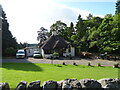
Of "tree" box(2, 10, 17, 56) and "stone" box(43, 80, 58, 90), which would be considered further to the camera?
"tree" box(2, 10, 17, 56)

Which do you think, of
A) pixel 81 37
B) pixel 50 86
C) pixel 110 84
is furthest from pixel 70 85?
pixel 81 37

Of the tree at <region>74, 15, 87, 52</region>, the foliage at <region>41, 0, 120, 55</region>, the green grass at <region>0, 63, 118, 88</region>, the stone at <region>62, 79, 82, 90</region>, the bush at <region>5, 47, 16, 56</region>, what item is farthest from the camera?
the tree at <region>74, 15, 87, 52</region>

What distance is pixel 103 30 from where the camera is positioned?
28.5 metres

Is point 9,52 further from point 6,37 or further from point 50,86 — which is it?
point 50,86

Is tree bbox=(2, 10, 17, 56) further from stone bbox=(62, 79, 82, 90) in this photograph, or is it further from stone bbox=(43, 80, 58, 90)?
stone bbox=(62, 79, 82, 90)

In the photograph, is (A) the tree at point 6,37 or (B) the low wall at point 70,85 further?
(A) the tree at point 6,37

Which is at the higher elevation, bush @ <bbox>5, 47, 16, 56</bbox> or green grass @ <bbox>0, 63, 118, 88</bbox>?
bush @ <bbox>5, 47, 16, 56</bbox>

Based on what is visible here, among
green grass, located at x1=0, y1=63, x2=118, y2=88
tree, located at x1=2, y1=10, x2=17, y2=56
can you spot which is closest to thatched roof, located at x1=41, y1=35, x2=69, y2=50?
tree, located at x1=2, y1=10, x2=17, y2=56

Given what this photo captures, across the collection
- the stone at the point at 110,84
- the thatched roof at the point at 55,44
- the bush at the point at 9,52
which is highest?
the thatched roof at the point at 55,44

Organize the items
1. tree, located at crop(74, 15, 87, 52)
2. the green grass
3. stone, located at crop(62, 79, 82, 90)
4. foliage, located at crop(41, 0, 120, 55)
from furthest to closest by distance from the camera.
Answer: tree, located at crop(74, 15, 87, 52)
foliage, located at crop(41, 0, 120, 55)
the green grass
stone, located at crop(62, 79, 82, 90)

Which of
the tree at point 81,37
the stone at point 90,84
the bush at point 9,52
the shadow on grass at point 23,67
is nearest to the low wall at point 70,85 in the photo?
the stone at point 90,84

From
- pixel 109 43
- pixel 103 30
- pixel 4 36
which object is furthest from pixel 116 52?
pixel 4 36

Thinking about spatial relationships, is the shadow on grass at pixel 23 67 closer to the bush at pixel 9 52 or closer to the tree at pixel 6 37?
the bush at pixel 9 52

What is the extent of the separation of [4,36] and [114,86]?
2834 cm
